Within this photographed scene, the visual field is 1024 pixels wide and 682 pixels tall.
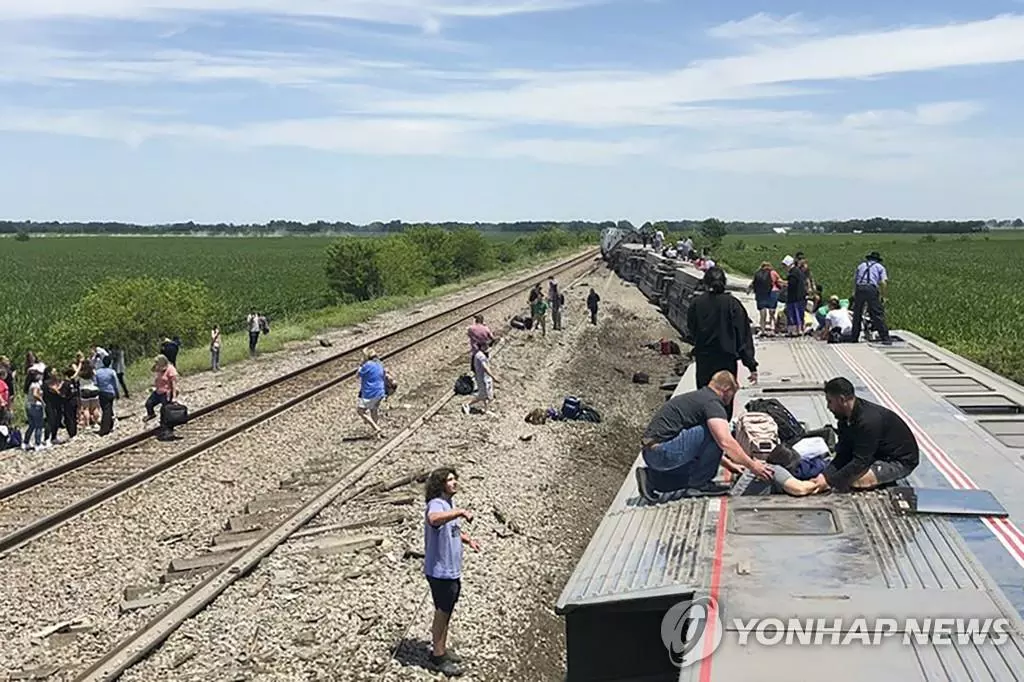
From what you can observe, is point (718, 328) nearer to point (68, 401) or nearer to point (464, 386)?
point (464, 386)

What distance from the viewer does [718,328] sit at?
9.53m

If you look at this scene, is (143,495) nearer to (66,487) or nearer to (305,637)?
(66,487)

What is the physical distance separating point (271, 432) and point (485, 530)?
574cm

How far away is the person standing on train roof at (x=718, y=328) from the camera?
950 cm

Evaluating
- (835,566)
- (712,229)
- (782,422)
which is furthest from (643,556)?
(712,229)

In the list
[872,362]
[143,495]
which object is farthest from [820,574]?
[143,495]

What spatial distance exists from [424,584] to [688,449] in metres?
3.44

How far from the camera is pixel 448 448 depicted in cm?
1452

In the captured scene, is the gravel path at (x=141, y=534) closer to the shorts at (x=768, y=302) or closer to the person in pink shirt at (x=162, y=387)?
the person in pink shirt at (x=162, y=387)

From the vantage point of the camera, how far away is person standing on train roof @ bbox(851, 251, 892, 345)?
1483 cm

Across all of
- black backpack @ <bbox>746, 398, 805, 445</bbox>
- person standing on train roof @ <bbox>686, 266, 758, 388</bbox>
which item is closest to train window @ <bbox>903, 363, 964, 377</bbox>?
person standing on train roof @ <bbox>686, 266, 758, 388</bbox>

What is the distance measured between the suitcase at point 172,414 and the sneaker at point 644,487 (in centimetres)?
1016

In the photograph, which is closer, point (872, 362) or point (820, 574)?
point (820, 574)

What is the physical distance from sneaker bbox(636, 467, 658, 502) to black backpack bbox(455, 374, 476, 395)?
1164 cm
